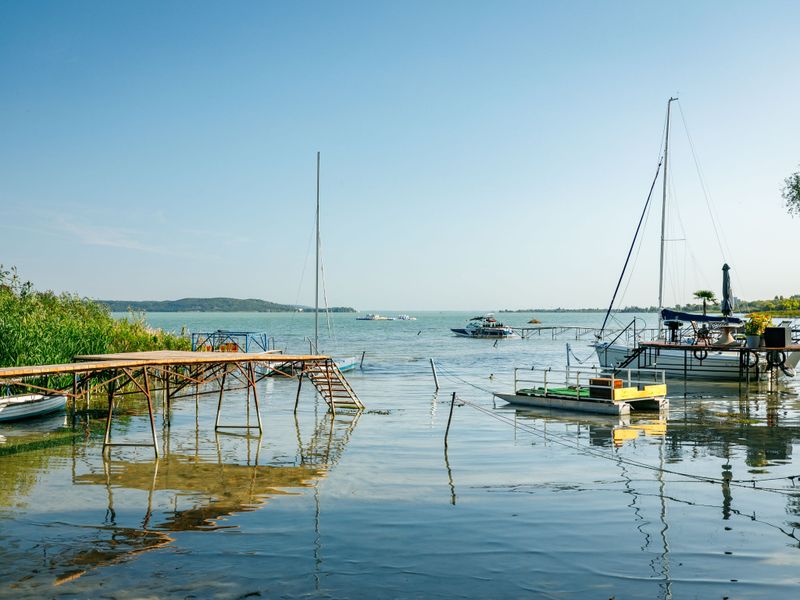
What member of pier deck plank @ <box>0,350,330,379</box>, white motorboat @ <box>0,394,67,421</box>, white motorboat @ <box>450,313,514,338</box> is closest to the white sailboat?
pier deck plank @ <box>0,350,330,379</box>

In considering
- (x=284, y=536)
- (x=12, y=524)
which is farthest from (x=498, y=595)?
(x=12, y=524)

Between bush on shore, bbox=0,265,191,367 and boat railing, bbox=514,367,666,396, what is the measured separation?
20160 millimetres

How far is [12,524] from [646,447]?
58.4 ft

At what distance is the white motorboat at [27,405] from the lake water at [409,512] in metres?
0.73

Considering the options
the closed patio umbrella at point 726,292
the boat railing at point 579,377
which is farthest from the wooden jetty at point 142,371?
the closed patio umbrella at point 726,292

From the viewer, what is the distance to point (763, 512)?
50.1 feet

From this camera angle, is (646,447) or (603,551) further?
(646,447)

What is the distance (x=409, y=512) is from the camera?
1526 centimetres

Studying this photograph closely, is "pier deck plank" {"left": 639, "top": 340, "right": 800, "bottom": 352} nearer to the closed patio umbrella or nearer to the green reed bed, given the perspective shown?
the closed patio umbrella

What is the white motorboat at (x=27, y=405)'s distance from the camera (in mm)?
26891

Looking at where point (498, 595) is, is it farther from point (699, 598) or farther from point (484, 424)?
point (484, 424)

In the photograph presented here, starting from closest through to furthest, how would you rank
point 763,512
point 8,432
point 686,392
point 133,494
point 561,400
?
Answer: 1. point 763,512
2. point 133,494
3. point 8,432
4. point 561,400
5. point 686,392

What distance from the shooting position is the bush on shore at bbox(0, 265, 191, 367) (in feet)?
100

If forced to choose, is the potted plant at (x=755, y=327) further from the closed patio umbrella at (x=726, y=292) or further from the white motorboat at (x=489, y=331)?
the white motorboat at (x=489, y=331)
